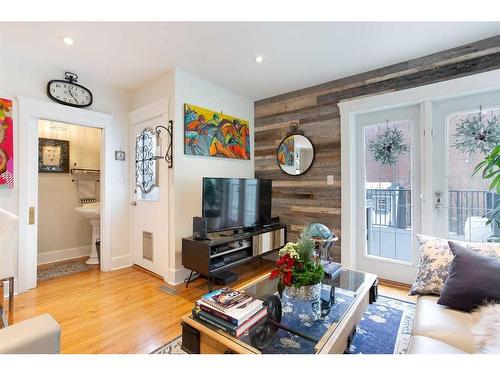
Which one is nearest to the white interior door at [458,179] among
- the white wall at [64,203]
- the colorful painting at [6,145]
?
the colorful painting at [6,145]

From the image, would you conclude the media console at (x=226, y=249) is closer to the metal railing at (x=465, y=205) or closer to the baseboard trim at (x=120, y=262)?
the baseboard trim at (x=120, y=262)

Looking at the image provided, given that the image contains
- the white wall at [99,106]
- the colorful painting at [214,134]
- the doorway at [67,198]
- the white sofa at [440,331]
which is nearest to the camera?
the white sofa at [440,331]

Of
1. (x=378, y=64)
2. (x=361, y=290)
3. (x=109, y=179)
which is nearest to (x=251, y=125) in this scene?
(x=378, y=64)

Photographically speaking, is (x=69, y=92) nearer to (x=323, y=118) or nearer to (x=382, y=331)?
(x=323, y=118)

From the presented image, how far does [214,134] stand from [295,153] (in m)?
1.13

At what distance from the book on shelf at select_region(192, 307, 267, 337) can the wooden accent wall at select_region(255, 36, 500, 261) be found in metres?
2.11

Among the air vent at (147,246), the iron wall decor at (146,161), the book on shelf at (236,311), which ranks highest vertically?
the iron wall decor at (146,161)

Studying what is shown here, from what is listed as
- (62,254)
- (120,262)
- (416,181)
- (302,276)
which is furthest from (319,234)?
(62,254)

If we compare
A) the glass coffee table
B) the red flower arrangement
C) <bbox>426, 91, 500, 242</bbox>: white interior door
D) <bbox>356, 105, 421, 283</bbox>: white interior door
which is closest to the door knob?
<bbox>426, 91, 500, 242</bbox>: white interior door

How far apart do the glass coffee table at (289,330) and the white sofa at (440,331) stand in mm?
310

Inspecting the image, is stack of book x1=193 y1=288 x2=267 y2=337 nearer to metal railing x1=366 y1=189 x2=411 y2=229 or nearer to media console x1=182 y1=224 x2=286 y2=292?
media console x1=182 y1=224 x2=286 y2=292

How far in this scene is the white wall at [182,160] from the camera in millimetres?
2770
